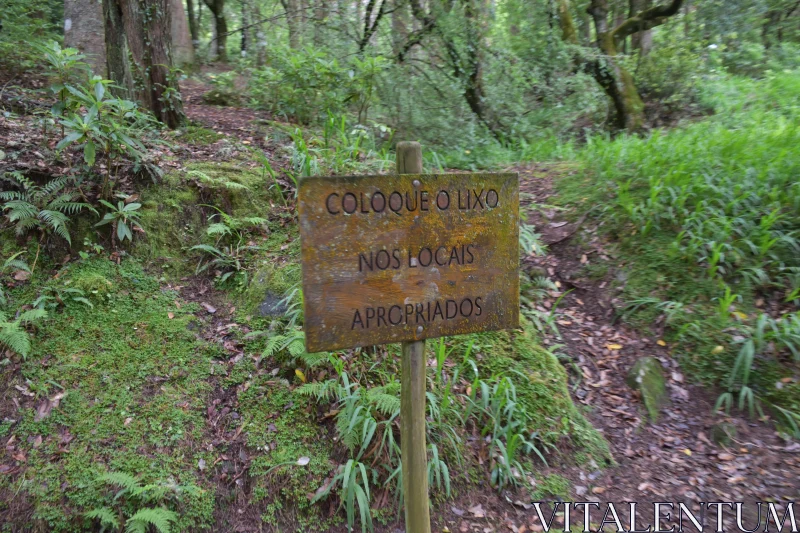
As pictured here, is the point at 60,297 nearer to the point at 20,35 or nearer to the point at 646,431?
the point at 646,431

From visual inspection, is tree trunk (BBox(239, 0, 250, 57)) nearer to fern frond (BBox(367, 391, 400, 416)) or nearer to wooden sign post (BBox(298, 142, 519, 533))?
fern frond (BBox(367, 391, 400, 416))

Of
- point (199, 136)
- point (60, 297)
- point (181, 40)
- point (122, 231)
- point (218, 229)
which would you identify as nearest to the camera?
point (60, 297)

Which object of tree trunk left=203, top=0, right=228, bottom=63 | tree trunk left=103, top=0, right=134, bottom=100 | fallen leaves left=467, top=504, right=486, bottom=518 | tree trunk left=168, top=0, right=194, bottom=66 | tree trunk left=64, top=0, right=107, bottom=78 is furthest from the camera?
tree trunk left=203, top=0, right=228, bottom=63

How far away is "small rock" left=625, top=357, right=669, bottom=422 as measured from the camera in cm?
403

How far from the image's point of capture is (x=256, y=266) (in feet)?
14.3

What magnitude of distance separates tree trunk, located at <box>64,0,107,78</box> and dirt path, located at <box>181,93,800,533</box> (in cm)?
765

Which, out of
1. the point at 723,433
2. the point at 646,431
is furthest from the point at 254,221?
the point at 723,433

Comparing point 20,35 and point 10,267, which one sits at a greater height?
point 20,35

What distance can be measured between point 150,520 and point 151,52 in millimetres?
5216

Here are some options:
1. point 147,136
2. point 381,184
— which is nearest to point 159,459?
point 381,184

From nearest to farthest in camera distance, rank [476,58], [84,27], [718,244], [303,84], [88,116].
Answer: [88,116] → [718,244] → [303,84] → [476,58] → [84,27]

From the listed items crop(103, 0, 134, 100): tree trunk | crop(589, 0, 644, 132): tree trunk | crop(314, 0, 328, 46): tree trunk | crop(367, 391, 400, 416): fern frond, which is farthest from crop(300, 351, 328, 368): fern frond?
crop(589, 0, 644, 132): tree trunk

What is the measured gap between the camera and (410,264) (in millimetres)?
1976

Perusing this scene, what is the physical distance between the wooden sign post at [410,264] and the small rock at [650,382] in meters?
2.55
